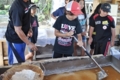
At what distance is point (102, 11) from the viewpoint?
7.14 ft

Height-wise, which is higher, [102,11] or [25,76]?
[102,11]

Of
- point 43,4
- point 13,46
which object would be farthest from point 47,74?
point 43,4

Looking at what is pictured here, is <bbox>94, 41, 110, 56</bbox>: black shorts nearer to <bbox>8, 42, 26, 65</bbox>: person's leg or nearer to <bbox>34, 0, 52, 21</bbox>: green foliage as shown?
<bbox>8, 42, 26, 65</bbox>: person's leg

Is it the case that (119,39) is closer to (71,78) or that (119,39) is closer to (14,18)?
(71,78)

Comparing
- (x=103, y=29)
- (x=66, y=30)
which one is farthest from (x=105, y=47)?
(x=66, y=30)

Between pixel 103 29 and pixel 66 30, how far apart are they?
27.8 inches

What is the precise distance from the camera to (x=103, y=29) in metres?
2.23

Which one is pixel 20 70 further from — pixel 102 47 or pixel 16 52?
pixel 102 47

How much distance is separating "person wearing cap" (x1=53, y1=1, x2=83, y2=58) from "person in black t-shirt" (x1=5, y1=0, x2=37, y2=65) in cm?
30

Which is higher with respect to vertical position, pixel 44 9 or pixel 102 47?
pixel 44 9

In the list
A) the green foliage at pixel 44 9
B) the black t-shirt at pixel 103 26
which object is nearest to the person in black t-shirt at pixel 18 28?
the black t-shirt at pixel 103 26

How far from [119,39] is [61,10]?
1439mm

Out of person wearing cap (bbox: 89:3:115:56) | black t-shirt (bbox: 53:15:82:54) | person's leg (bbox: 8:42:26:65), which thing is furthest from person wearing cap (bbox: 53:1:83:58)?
person wearing cap (bbox: 89:3:115:56)

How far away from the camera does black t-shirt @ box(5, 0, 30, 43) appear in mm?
1576
